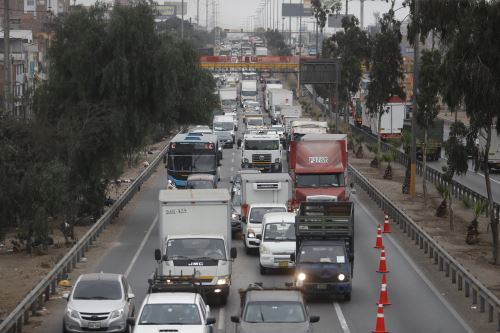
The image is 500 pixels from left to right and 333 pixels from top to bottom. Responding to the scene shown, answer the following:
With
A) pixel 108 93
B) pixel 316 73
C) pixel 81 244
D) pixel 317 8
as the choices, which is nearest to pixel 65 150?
pixel 108 93

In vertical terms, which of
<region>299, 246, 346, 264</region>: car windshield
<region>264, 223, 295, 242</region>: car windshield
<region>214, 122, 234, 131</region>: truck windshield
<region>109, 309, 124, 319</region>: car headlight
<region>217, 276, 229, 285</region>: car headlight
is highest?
<region>299, 246, 346, 264</region>: car windshield

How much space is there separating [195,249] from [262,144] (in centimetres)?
3696

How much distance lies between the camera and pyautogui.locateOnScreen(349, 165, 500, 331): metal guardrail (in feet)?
92.1

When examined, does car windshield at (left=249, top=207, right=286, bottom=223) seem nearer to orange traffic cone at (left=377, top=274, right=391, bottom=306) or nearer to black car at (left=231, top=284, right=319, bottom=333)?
orange traffic cone at (left=377, top=274, right=391, bottom=306)

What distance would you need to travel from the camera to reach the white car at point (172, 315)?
22.5 meters

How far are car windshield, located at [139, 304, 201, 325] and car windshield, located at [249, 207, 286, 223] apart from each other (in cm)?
1611

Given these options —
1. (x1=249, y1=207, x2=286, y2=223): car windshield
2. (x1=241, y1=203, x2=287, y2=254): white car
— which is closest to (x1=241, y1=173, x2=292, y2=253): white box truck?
(x1=241, y1=203, x2=287, y2=254): white car

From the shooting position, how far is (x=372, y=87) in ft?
265

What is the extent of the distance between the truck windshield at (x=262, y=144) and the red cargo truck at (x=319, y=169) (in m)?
19.8

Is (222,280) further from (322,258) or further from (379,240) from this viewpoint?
(379,240)

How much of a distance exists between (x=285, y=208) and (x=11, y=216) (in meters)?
9.29

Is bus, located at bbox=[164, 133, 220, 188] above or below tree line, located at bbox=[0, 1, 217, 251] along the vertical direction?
below

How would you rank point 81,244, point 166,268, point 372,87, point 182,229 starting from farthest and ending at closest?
point 372,87, point 81,244, point 182,229, point 166,268

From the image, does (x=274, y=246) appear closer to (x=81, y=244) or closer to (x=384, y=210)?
(x=81, y=244)
